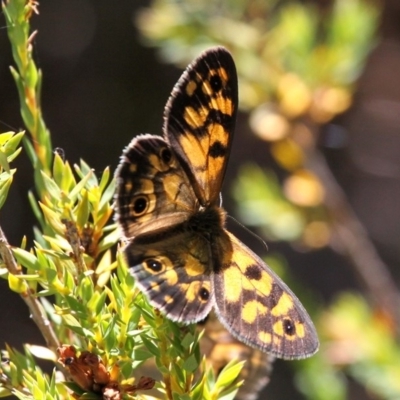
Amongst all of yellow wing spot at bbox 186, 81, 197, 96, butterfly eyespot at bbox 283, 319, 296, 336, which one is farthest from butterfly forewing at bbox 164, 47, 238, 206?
butterfly eyespot at bbox 283, 319, 296, 336

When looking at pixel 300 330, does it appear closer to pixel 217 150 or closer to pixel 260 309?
pixel 260 309

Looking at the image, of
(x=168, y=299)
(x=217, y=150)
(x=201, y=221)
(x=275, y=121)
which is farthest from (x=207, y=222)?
(x=275, y=121)

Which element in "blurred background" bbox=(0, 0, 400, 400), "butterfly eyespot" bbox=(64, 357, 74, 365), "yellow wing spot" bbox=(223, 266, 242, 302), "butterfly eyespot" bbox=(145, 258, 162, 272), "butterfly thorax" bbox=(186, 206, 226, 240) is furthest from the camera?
"blurred background" bbox=(0, 0, 400, 400)

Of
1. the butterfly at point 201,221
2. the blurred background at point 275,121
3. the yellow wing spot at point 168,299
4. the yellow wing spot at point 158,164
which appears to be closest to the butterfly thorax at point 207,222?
the butterfly at point 201,221

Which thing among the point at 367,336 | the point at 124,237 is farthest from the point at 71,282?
the point at 367,336

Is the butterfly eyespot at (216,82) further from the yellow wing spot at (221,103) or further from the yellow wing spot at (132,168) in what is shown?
the yellow wing spot at (132,168)

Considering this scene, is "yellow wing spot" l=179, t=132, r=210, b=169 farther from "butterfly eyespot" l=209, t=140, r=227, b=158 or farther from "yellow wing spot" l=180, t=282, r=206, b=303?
"yellow wing spot" l=180, t=282, r=206, b=303

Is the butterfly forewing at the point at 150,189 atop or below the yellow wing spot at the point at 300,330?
atop

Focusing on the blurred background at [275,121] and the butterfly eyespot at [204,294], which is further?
the blurred background at [275,121]
